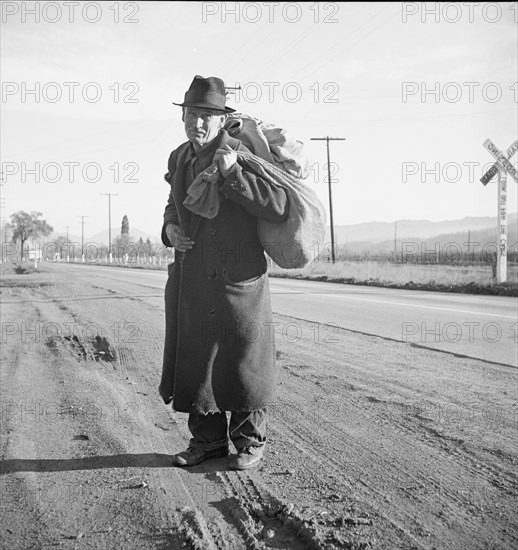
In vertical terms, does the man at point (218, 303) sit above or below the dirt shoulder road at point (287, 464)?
above

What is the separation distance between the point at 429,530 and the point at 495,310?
10.8 metres

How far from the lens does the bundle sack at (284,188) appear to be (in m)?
3.19

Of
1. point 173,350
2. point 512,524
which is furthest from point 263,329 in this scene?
point 512,524

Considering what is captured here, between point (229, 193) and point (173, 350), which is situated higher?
point (229, 193)

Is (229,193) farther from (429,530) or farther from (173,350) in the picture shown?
(429,530)

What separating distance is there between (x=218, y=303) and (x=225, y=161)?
76 cm

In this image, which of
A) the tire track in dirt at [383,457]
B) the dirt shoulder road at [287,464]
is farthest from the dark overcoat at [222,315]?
the tire track in dirt at [383,457]

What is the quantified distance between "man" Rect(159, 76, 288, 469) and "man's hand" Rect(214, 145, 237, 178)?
0.45 ft

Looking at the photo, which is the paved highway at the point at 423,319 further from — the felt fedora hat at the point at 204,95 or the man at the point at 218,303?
the felt fedora hat at the point at 204,95

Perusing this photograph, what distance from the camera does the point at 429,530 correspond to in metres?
2.61

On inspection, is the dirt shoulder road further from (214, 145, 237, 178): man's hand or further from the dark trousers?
(214, 145, 237, 178): man's hand

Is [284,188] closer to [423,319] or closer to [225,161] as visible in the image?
[225,161]

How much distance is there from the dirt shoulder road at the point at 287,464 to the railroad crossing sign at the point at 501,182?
1421cm

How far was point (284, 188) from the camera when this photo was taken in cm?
321
